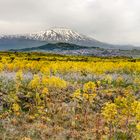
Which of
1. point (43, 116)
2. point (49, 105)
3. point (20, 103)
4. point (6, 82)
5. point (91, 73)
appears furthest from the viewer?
point (91, 73)

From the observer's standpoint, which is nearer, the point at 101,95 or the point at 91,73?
the point at 101,95

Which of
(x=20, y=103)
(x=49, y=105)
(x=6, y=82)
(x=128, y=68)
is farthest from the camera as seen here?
(x=128, y=68)

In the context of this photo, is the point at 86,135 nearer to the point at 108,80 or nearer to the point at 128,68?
the point at 108,80

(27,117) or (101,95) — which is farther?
(101,95)

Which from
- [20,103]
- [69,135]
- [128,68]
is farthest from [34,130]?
[128,68]

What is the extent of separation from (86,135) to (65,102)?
5.58m

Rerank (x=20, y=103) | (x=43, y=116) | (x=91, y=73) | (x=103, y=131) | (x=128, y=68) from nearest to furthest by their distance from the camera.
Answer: (x=103, y=131)
(x=43, y=116)
(x=20, y=103)
(x=91, y=73)
(x=128, y=68)

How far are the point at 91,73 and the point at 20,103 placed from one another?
1064cm

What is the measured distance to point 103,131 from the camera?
16031 mm

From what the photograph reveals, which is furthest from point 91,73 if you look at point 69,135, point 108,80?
point 69,135

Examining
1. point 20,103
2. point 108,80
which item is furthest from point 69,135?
point 108,80

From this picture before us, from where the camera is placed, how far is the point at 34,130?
16.4 m

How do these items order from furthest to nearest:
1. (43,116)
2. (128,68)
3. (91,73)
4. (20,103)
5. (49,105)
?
(128,68) < (91,73) < (20,103) < (49,105) < (43,116)

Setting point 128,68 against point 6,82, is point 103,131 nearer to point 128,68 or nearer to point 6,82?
point 6,82
